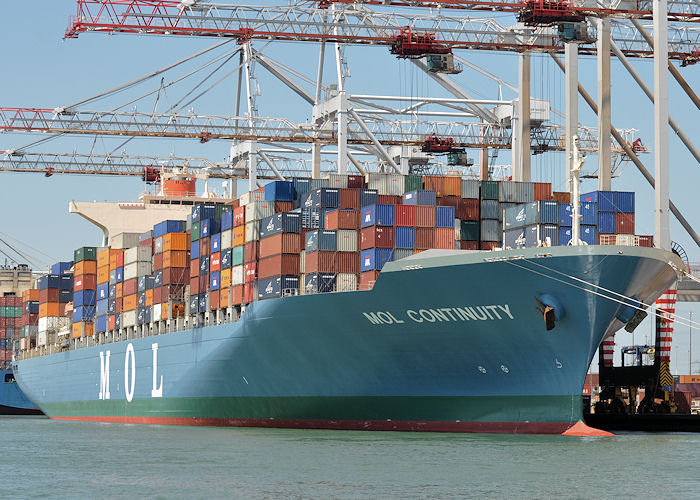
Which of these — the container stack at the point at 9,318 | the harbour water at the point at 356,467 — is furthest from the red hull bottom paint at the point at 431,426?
the container stack at the point at 9,318

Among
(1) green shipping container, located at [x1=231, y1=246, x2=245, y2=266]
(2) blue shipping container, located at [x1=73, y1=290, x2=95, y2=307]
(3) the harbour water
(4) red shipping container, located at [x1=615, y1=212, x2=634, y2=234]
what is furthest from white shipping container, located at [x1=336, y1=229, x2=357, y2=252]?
(2) blue shipping container, located at [x1=73, y1=290, x2=95, y2=307]

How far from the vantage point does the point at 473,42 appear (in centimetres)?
4644

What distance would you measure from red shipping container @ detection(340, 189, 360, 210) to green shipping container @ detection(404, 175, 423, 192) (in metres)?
1.99

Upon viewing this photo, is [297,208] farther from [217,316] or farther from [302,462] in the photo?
[302,462]

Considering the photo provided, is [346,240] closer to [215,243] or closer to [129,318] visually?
[215,243]

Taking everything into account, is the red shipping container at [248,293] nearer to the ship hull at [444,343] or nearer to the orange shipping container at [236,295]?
the orange shipping container at [236,295]

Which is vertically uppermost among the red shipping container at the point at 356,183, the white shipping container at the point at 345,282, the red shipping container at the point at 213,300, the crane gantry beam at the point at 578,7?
the crane gantry beam at the point at 578,7

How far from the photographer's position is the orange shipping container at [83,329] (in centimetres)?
5837

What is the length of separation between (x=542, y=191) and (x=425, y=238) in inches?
245

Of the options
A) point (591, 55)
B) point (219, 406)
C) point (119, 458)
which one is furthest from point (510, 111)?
point (119, 458)

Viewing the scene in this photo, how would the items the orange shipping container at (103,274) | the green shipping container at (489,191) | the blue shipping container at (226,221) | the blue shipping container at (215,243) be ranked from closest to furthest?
1. the green shipping container at (489,191)
2. the blue shipping container at (226,221)
3. the blue shipping container at (215,243)
4. the orange shipping container at (103,274)

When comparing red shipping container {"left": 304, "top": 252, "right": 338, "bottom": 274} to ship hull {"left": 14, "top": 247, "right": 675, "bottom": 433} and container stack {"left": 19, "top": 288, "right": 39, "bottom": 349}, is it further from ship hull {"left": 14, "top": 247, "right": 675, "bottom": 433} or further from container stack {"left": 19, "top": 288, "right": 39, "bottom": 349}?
container stack {"left": 19, "top": 288, "right": 39, "bottom": 349}

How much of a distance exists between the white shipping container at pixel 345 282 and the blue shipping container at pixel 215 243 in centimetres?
780

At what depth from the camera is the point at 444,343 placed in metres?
35.2
